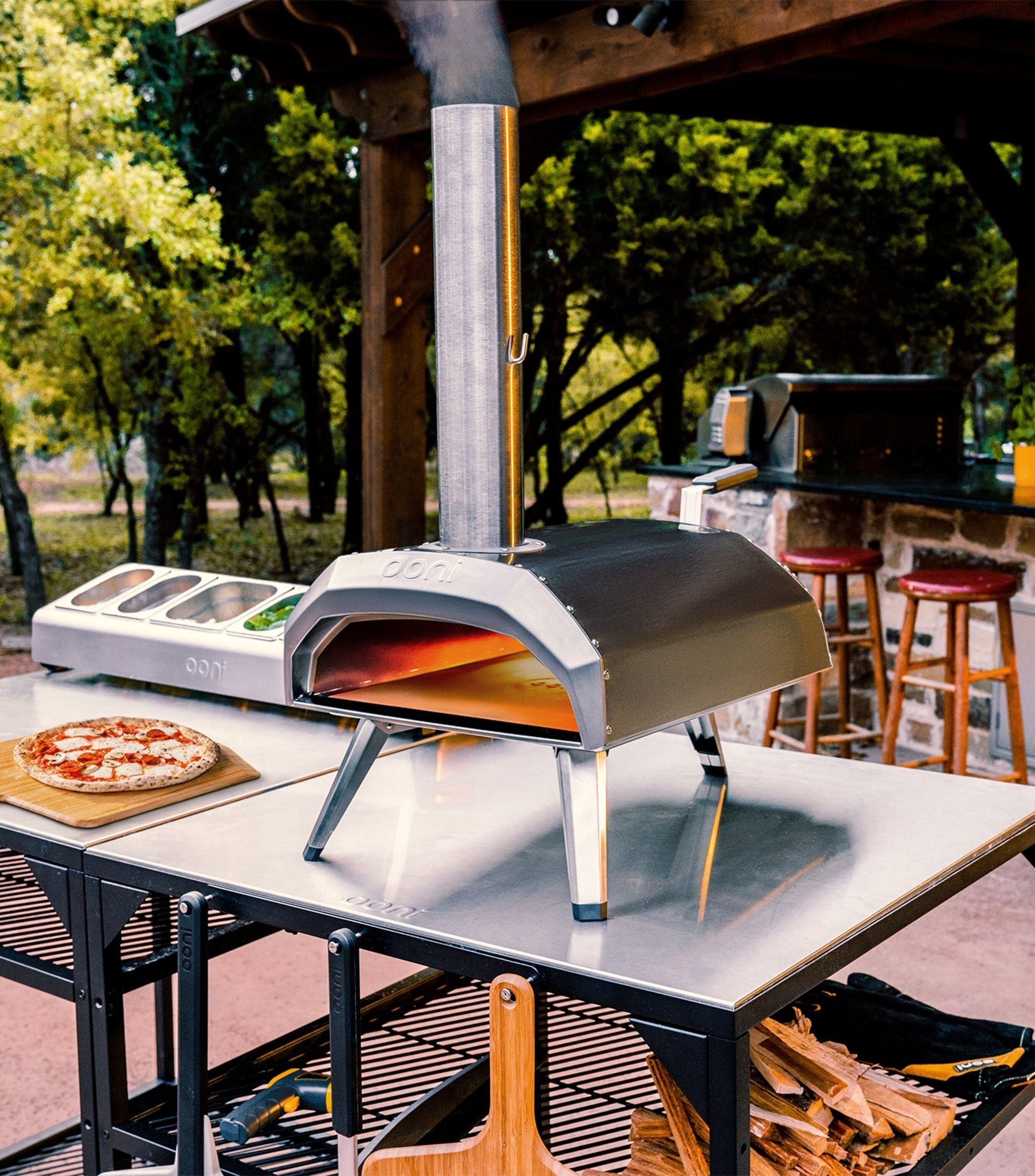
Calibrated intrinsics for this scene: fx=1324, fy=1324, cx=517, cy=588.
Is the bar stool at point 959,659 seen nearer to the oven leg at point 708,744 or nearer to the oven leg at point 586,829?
the oven leg at point 708,744

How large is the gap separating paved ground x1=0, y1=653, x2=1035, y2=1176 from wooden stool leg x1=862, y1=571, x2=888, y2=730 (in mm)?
1193

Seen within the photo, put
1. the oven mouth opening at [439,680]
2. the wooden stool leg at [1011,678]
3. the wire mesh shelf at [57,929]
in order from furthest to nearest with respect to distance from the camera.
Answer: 1. the wooden stool leg at [1011,678]
2. the wire mesh shelf at [57,929]
3. the oven mouth opening at [439,680]

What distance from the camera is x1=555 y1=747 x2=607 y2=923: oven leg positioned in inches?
63.6

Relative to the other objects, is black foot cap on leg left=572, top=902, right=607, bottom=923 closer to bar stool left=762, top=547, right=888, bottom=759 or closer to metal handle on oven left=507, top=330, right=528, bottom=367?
metal handle on oven left=507, top=330, right=528, bottom=367

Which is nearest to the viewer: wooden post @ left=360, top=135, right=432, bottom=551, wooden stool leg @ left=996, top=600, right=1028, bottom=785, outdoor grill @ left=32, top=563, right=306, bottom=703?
outdoor grill @ left=32, top=563, right=306, bottom=703

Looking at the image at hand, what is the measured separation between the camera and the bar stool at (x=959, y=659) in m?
4.44

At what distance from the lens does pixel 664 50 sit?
446 cm

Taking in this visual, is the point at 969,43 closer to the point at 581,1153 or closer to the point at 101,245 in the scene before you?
the point at 581,1153

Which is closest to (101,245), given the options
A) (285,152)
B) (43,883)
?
(285,152)

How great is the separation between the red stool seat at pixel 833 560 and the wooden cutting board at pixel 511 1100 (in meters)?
3.61

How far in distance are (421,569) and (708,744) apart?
0.73m

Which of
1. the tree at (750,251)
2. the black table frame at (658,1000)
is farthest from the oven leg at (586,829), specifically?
the tree at (750,251)

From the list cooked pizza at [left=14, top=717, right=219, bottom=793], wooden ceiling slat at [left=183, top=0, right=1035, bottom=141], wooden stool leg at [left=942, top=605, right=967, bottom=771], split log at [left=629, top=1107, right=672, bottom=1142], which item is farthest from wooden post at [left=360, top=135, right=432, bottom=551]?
split log at [left=629, top=1107, right=672, bottom=1142]

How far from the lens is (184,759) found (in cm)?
221
